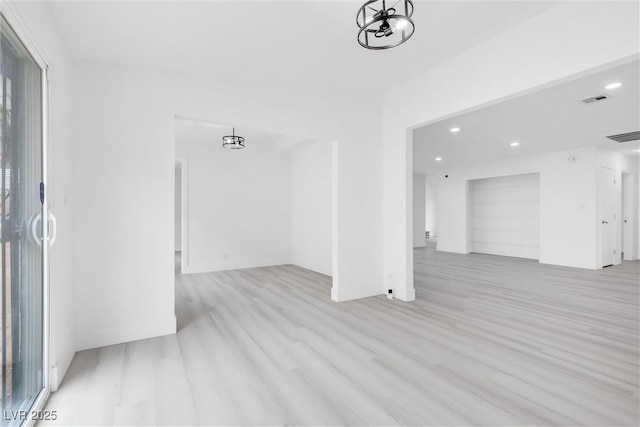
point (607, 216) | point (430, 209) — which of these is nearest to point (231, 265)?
point (607, 216)

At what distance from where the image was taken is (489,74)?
3.06m

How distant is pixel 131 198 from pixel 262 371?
2.14 meters

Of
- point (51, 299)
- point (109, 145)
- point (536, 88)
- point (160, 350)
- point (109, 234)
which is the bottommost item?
point (160, 350)

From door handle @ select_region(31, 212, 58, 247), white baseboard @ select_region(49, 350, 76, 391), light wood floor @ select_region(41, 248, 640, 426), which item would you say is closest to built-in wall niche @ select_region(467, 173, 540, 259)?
light wood floor @ select_region(41, 248, 640, 426)

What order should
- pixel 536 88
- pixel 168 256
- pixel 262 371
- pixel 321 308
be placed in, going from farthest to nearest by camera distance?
1. pixel 321 308
2. pixel 168 256
3. pixel 536 88
4. pixel 262 371

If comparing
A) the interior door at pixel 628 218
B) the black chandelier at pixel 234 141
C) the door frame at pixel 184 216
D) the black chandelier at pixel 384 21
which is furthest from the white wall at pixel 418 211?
the black chandelier at pixel 384 21

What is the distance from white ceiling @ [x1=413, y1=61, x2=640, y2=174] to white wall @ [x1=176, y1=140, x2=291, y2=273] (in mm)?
3359

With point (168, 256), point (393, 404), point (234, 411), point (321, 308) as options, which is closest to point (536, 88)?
point (393, 404)

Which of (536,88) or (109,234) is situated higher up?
(536,88)

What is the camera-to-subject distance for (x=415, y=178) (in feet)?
37.6

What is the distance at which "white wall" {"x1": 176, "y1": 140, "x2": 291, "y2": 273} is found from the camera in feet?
21.1

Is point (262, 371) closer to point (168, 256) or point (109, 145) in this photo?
point (168, 256)

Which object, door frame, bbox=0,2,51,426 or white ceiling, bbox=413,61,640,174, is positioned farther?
white ceiling, bbox=413,61,640,174

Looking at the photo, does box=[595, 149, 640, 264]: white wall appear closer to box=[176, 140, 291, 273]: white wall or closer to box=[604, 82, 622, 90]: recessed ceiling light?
box=[604, 82, 622, 90]: recessed ceiling light
